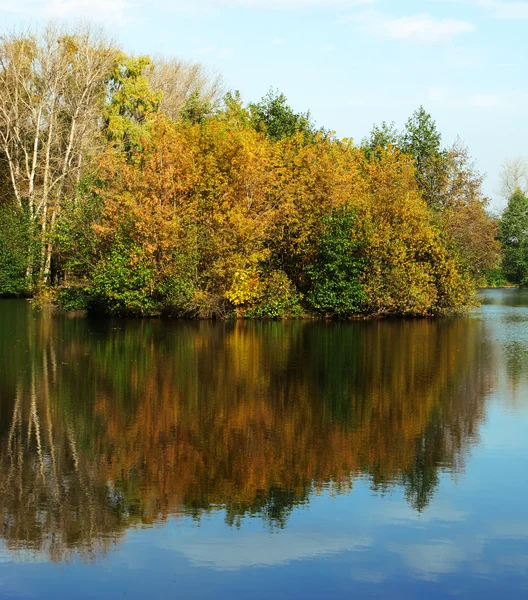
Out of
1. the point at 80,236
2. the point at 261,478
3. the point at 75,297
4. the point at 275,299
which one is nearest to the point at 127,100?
the point at 80,236

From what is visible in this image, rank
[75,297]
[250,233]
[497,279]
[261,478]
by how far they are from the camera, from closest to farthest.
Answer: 1. [261,478]
2. [250,233]
3. [75,297]
4. [497,279]

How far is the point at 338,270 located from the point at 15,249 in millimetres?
21642

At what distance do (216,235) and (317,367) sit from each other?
1672 centimetres

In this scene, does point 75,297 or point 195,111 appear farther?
point 195,111

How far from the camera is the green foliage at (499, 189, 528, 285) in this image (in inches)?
3433

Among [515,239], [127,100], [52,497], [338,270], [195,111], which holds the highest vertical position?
[127,100]

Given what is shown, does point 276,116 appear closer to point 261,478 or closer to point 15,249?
point 15,249

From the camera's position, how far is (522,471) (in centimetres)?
1212

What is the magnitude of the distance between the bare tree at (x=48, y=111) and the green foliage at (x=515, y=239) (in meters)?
47.5

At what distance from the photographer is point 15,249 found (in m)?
51.4

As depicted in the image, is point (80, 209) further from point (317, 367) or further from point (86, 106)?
point (317, 367)

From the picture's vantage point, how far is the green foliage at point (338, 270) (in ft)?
128

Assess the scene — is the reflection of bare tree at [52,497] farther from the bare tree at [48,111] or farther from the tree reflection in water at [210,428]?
the bare tree at [48,111]

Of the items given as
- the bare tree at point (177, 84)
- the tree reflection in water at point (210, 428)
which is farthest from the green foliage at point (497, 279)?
Answer: the tree reflection in water at point (210, 428)
